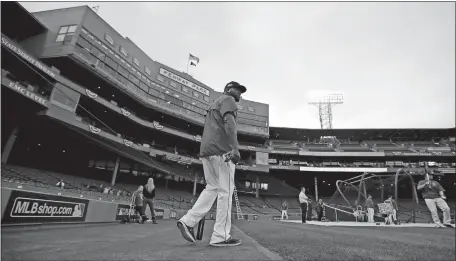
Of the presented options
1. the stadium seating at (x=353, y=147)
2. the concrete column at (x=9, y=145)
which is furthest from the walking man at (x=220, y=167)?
the stadium seating at (x=353, y=147)

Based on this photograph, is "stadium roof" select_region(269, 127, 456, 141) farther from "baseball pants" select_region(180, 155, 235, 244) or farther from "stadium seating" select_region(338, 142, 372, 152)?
"baseball pants" select_region(180, 155, 235, 244)

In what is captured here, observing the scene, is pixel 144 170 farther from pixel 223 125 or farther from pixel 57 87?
pixel 223 125

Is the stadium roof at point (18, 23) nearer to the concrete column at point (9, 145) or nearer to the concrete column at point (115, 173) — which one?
the concrete column at point (9, 145)

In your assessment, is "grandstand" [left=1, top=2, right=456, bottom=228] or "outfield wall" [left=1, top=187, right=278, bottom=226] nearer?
"outfield wall" [left=1, top=187, right=278, bottom=226]

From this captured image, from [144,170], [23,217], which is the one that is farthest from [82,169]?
[23,217]

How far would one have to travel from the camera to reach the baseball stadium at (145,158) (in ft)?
14.5

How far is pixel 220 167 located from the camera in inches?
111

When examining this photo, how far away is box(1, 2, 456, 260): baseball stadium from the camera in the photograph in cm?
443

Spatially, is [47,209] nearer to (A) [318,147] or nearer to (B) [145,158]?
(B) [145,158]

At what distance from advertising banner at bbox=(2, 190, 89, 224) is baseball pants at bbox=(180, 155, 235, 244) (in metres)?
3.79

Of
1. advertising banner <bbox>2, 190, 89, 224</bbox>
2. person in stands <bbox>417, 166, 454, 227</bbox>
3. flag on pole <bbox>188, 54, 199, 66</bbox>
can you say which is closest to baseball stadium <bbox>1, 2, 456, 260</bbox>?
advertising banner <bbox>2, 190, 89, 224</bbox>

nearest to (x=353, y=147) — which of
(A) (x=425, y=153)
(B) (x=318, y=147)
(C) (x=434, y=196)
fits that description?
(B) (x=318, y=147)

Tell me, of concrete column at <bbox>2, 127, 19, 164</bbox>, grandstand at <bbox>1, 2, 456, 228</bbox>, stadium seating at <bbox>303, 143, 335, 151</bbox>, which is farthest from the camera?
stadium seating at <bbox>303, 143, 335, 151</bbox>

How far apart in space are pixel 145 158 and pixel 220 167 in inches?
997
